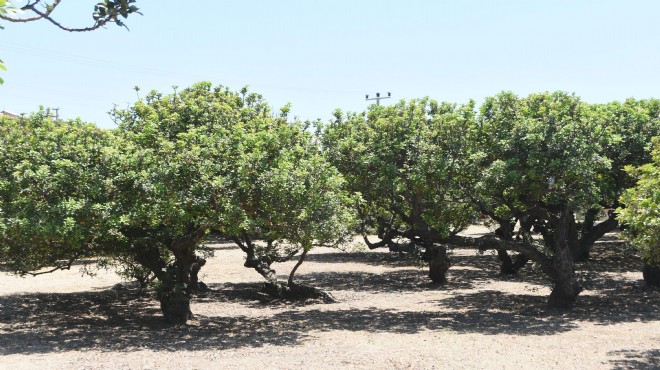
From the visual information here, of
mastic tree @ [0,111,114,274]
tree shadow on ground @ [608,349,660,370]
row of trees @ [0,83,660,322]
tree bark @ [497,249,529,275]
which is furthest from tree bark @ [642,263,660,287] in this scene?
mastic tree @ [0,111,114,274]

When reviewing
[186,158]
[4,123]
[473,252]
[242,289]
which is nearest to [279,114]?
[186,158]

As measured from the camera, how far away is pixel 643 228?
9148mm

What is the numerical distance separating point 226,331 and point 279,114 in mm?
6157

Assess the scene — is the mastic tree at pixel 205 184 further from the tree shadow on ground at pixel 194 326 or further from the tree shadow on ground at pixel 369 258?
the tree shadow on ground at pixel 369 258

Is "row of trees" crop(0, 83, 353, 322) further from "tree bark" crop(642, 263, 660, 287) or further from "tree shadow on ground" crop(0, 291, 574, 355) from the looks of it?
"tree bark" crop(642, 263, 660, 287)

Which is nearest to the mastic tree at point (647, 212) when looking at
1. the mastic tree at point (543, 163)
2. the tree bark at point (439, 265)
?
the mastic tree at point (543, 163)

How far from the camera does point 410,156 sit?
1552cm

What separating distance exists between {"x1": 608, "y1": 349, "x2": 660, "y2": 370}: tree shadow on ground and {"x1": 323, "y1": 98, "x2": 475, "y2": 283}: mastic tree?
556cm

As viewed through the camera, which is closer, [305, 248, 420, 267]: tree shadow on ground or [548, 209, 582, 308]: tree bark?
[548, 209, 582, 308]: tree bark

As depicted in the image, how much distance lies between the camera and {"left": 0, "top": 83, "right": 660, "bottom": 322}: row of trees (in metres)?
12.1

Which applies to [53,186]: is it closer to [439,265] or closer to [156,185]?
[156,185]

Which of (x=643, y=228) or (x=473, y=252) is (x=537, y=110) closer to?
(x=643, y=228)

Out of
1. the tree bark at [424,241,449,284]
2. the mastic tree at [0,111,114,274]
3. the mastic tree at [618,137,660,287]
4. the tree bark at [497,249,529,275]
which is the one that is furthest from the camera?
the tree bark at [497,249,529,275]

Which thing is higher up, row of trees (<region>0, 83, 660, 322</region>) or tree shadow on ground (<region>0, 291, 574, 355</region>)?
row of trees (<region>0, 83, 660, 322</region>)
